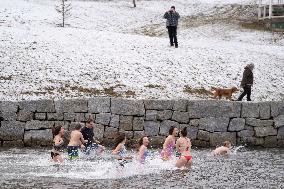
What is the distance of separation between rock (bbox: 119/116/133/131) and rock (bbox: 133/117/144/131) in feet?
0.46

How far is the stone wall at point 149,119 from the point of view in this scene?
19641 mm

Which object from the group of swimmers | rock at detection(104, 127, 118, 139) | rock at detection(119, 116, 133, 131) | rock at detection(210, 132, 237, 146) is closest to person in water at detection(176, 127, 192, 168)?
the group of swimmers

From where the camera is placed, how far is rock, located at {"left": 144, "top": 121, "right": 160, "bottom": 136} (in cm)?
2022

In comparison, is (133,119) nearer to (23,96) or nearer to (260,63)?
(23,96)

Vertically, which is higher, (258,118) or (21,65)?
(21,65)

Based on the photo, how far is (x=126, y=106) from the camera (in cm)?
2002

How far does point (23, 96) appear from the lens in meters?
20.7

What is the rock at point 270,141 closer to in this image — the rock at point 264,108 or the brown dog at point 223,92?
the rock at point 264,108

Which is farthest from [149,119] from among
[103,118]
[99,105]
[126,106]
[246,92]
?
[246,92]

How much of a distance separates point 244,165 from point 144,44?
12.4 m

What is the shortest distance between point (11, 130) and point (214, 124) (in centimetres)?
700

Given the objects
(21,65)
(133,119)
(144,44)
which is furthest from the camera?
(144,44)

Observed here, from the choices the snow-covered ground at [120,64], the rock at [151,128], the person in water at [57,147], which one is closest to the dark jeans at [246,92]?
the snow-covered ground at [120,64]

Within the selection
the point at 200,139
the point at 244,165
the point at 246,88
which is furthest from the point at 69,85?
the point at 244,165
